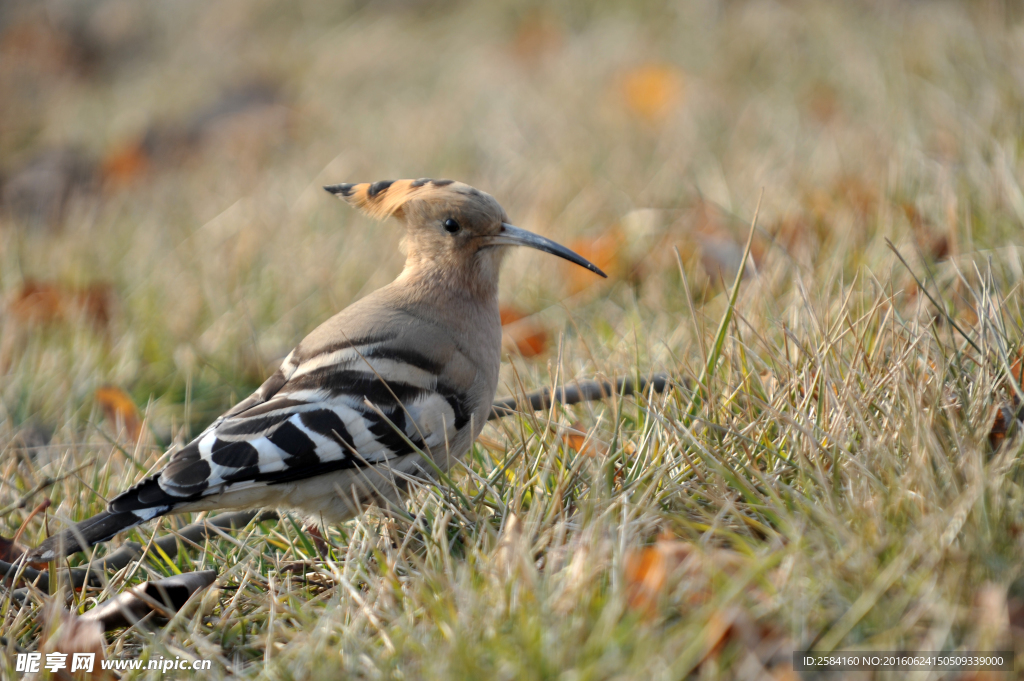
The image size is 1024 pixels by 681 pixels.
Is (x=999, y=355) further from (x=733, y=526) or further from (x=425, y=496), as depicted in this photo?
(x=425, y=496)

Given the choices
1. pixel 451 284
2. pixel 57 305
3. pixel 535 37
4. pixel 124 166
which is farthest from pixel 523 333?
pixel 535 37

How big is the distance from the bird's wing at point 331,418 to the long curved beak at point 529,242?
27 centimetres

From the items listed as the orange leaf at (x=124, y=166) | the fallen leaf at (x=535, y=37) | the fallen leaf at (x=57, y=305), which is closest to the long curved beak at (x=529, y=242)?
the fallen leaf at (x=57, y=305)

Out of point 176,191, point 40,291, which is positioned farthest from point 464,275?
point 176,191

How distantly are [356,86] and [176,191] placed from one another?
5.58 feet

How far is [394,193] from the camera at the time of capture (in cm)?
209

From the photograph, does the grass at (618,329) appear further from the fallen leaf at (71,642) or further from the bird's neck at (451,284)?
the bird's neck at (451,284)

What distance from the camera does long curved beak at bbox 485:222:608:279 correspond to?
1.98 m

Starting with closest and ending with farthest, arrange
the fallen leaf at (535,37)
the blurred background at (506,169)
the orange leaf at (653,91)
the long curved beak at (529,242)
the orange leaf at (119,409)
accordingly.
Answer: the long curved beak at (529,242) → the orange leaf at (119,409) → the blurred background at (506,169) → the orange leaf at (653,91) → the fallen leaf at (535,37)

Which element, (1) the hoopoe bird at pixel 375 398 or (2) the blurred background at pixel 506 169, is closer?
(1) the hoopoe bird at pixel 375 398

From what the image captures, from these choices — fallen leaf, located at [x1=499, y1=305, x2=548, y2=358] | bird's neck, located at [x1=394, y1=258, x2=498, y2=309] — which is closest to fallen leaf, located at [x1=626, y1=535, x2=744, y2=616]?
bird's neck, located at [x1=394, y1=258, x2=498, y2=309]

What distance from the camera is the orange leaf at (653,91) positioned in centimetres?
420

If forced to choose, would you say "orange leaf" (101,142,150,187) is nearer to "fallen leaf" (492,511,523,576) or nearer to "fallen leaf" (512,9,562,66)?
"fallen leaf" (512,9,562,66)

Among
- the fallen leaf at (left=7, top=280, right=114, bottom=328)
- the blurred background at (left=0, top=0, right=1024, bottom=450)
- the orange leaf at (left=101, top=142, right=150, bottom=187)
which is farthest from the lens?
the orange leaf at (left=101, top=142, right=150, bottom=187)
